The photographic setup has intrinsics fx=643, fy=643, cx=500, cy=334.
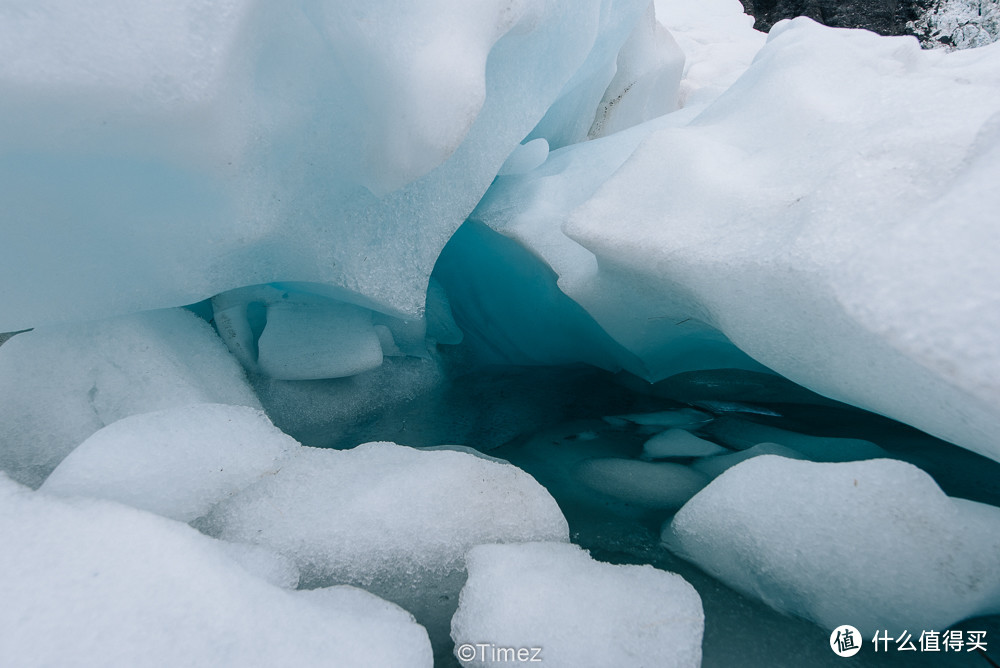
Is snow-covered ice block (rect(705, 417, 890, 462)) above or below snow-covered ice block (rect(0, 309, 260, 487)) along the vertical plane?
below

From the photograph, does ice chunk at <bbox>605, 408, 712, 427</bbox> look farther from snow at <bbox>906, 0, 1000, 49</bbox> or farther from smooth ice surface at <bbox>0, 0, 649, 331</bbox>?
snow at <bbox>906, 0, 1000, 49</bbox>

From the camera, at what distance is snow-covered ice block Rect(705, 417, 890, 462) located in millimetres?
1005

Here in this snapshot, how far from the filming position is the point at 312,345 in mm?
1275

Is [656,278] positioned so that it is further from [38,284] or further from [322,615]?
[38,284]

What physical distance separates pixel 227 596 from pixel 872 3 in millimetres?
4984

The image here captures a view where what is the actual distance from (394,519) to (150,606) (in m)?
0.27

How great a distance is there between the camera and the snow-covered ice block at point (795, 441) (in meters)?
1.00

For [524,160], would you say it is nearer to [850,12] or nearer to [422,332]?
[422,332]

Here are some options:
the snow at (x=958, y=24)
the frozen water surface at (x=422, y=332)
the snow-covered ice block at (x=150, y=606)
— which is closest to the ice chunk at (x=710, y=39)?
the frozen water surface at (x=422, y=332)

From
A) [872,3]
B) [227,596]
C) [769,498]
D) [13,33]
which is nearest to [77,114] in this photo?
[13,33]

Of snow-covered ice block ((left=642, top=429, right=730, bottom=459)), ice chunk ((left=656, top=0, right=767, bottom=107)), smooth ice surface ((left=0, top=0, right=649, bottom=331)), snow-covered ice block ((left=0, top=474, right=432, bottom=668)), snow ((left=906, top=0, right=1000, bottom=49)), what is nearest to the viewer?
snow-covered ice block ((left=0, top=474, right=432, bottom=668))

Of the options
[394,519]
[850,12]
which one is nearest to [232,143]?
[394,519]

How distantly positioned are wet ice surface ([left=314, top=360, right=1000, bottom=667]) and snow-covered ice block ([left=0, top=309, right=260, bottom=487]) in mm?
349

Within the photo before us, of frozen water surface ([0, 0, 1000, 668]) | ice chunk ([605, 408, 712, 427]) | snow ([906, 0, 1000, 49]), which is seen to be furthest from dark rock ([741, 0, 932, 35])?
ice chunk ([605, 408, 712, 427])
